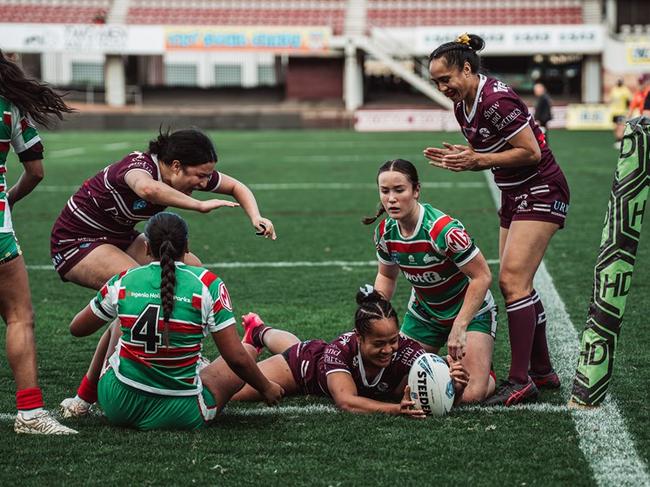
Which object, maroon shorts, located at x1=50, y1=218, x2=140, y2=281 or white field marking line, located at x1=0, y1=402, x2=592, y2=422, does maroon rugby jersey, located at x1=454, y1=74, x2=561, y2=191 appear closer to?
white field marking line, located at x1=0, y1=402, x2=592, y2=422

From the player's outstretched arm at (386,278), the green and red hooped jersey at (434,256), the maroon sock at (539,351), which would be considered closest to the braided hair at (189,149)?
the green and red hooped jersey at (434,256)

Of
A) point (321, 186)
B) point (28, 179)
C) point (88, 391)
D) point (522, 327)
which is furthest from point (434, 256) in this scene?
point (321, 186)

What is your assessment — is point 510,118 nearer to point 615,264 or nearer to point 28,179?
point 615,264

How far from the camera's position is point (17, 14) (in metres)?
46.2

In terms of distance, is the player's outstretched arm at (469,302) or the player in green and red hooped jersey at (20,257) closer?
the player in green and red hooped jersey at (20,257)

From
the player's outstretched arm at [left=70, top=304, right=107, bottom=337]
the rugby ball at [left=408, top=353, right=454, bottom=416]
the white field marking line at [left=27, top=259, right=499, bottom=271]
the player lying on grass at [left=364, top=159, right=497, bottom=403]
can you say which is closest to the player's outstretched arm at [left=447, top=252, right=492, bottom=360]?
A: the player lying on grass at [left=364, top=159, right=497, bottom=403]

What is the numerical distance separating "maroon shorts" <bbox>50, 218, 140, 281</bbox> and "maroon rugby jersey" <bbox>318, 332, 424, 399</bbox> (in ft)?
4.59

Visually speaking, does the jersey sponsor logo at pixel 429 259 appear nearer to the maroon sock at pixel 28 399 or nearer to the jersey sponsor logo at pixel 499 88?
the jersey sponsor logo at pixel 499 88

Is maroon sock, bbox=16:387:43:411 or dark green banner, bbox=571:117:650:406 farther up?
dark green banner, bbox=571:117:650:406

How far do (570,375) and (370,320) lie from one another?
154cm

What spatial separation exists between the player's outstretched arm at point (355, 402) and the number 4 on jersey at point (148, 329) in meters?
1.02

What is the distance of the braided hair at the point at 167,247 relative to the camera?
4.55m

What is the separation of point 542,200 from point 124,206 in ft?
7.40

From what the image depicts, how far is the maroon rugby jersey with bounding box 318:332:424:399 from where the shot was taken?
5.30 m
